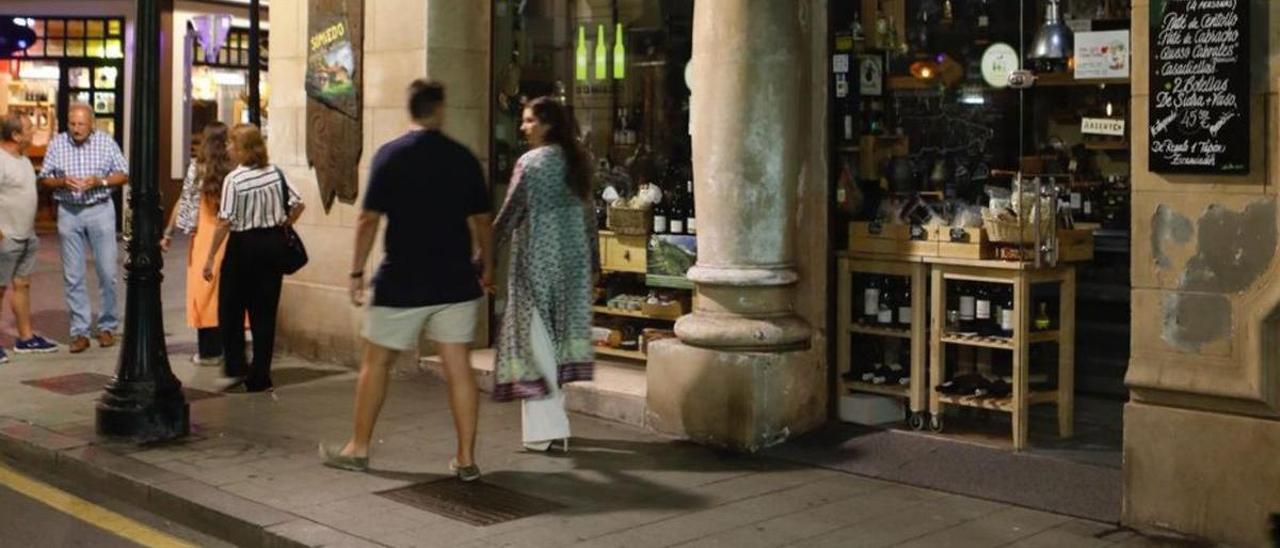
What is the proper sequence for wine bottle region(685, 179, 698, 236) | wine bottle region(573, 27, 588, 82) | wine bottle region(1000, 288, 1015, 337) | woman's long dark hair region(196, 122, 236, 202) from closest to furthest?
wine bottle region(1000, 288, 1015, 337) < wine bottle region(685, 179, 698, 236) < woman's long dark hair region(196, 122, 236, 202) < wine bottle region(573, 27, 588, 82)

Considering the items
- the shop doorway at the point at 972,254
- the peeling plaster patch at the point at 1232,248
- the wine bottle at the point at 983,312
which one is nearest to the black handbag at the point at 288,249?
the shop doorway at the point at 972,254

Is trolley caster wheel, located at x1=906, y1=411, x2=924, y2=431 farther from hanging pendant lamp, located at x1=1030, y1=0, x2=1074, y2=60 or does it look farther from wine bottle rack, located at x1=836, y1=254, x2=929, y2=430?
hanging pendant lamp, located at x1=1030, y1=0, x2=1074, y2=60

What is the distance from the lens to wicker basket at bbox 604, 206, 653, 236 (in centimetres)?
988

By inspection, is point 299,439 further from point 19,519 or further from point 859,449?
point 859,449

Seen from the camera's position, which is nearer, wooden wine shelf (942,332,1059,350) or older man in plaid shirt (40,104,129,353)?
wooden wine shelf (942,332,1059,350)

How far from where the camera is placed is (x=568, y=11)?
11.0m

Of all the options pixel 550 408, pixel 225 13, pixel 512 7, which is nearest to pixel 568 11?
pixel 512 7

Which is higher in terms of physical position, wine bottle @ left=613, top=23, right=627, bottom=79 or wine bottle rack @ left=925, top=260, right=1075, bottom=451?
wine bottle @ left=613, top=23, right=627, bottom=79

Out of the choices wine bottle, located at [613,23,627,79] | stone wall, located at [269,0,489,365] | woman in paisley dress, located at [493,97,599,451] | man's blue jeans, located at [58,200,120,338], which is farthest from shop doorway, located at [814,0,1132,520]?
man's blue jeans, located at [58,200,120,338]

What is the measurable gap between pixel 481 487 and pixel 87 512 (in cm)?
189

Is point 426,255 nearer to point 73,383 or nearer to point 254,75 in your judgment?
point 73,383

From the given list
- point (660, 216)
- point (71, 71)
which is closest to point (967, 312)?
point (660, 216)

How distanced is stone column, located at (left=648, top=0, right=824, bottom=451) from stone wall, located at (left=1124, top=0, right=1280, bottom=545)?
2142mm

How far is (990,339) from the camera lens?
799 centimetres
